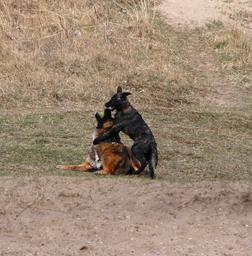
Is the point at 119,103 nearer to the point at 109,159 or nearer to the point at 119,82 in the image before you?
the point at 109,159

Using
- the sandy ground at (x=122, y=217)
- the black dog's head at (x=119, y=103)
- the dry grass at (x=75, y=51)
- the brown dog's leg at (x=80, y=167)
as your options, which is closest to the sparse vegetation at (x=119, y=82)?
the dry grass at (x=75, y=51)

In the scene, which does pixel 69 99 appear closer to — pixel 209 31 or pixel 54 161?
pixel 54 161

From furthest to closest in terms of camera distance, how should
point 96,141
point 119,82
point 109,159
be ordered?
point 119,82 < point 96,141 < point 109,159

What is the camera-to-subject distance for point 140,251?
6.60 meters

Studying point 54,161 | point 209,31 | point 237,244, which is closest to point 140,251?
point 237,244

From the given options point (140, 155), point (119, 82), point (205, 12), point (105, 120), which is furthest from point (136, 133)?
point (205, 12)

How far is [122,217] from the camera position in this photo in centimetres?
734

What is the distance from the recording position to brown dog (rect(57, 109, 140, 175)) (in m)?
8.62

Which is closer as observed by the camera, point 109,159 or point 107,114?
point 109,159

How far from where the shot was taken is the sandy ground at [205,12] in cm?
2008

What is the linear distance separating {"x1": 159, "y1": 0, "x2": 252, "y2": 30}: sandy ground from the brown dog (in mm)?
11250

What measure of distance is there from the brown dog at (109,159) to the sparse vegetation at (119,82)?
1.33 feet

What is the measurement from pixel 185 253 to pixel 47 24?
36.7 ft

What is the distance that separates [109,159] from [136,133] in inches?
17.9
